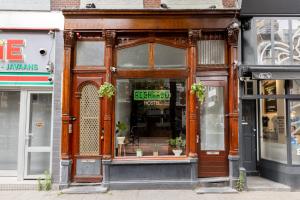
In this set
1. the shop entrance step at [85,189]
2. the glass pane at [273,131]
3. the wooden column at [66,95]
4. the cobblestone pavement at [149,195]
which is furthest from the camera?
the glass pane at [273,131]

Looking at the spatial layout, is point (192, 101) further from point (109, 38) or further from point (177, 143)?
point (109, 38)

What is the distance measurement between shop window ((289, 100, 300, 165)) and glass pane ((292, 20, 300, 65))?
3.90 ft

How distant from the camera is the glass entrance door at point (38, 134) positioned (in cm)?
845

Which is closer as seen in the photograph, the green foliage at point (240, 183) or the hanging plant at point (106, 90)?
the green foliage at point (240, 183)

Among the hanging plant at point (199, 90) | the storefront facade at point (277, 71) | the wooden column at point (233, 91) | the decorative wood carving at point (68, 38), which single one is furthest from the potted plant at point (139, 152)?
the decorative wood carving at point (68, 38)

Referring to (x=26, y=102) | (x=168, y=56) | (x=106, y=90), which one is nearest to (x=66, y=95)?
(x=106, y=90)

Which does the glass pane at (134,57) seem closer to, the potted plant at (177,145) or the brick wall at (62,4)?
the brick wall at (62,4)

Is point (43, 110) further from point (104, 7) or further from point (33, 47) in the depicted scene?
point (104, 7)

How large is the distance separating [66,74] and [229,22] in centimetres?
466

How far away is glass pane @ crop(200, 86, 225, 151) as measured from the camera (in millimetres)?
8438

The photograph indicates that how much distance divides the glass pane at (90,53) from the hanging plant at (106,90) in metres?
0.80

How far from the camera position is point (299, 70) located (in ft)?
26.3

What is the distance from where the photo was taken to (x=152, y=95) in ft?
28.0

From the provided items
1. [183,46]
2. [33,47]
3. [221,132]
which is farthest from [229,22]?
[33,47]
